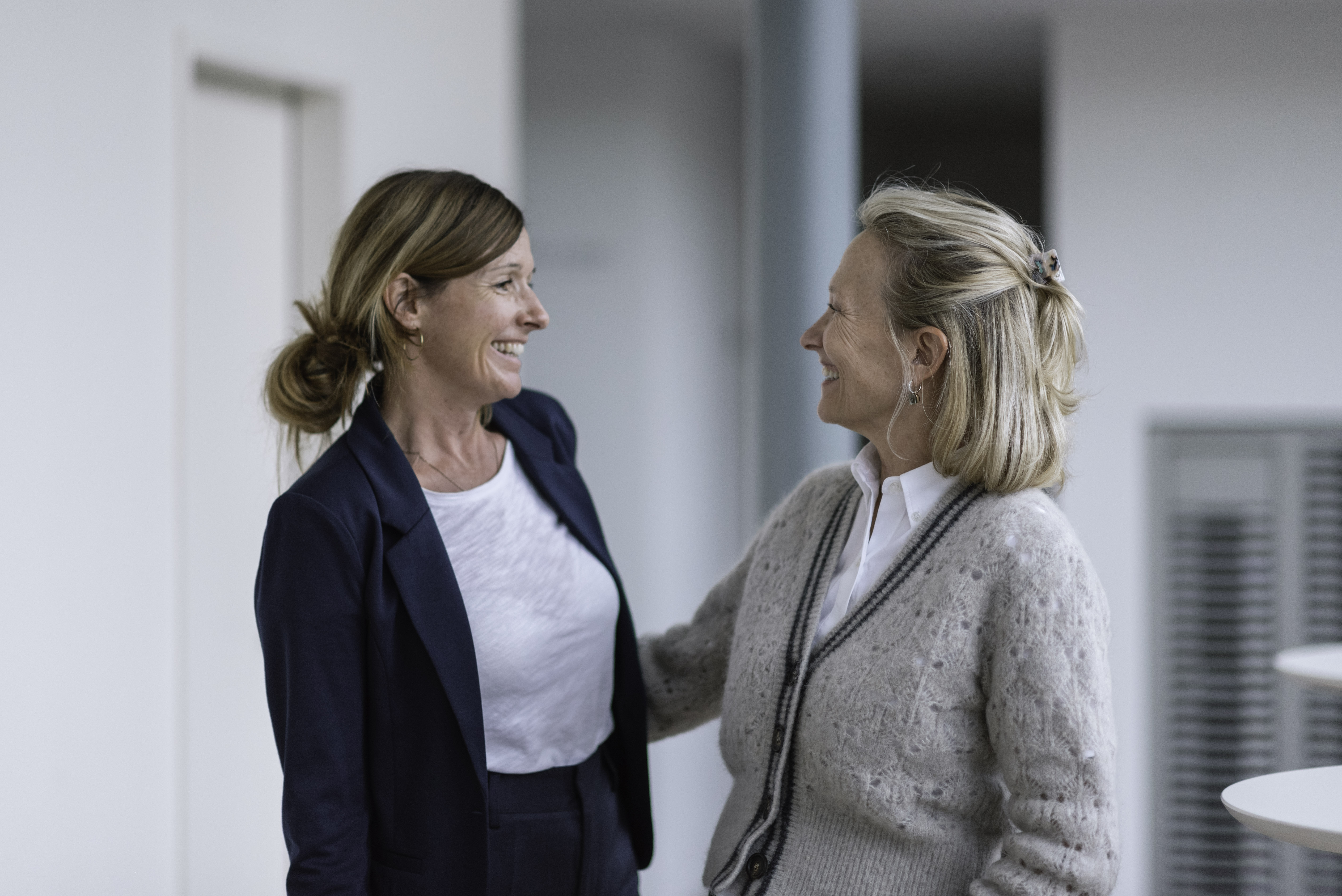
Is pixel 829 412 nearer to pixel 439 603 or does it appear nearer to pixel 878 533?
pixel 878 533

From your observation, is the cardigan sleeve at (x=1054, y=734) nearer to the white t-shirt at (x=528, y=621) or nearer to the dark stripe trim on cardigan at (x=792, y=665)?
the dark stripe trim on cardigan at (x=792, y=665)

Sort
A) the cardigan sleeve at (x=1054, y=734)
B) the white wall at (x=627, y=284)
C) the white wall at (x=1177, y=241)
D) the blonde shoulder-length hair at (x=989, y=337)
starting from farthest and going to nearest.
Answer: the white wall at (x=627, y=284) → the white wall at (x=1177, y=241) → the blonde shoulder-length hair at (x=989, y=337) → the cardigan sleeve at (x=1054, y=734)

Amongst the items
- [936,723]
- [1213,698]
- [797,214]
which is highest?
[797,214]

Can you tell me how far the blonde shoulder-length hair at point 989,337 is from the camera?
1391mm

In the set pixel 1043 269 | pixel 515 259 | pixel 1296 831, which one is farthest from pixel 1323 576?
pixel 515 259

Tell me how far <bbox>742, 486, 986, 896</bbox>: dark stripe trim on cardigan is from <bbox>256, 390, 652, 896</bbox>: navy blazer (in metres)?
0.38

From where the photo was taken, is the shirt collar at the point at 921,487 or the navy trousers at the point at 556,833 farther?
the navy trousers at the point at 556,833

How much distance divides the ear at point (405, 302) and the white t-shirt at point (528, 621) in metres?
0.23

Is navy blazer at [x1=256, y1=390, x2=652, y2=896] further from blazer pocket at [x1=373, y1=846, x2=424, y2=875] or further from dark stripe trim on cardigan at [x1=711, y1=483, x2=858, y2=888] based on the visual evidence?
dark stripe trim on cardigan at [x1=711, y1=483, x2=858, y2=888]

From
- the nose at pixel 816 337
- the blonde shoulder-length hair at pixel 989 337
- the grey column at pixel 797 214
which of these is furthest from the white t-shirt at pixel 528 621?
the grey column at pixel 797 214

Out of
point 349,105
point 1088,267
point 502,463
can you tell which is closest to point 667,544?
point 1088,267

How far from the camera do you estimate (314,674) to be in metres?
1.43

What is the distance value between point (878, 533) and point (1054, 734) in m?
0.33

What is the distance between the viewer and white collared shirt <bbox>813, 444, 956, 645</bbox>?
4.74ft
